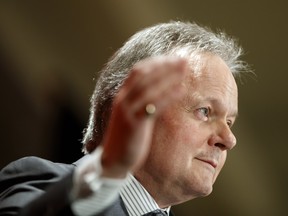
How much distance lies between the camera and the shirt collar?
1156mm

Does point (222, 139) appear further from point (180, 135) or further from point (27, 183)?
point (27, 183)

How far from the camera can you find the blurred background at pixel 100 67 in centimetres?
193

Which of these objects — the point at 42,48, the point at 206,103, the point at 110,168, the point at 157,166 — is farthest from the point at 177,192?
the point at 42,48

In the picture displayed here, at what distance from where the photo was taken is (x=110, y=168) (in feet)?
2.48

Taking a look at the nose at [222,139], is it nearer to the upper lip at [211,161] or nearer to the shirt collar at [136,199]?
the upper lip at [211,161]

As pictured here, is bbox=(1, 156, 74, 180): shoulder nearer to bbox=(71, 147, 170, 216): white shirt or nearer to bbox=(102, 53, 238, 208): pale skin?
bbox=(102, 53, 238, 208): pale skin

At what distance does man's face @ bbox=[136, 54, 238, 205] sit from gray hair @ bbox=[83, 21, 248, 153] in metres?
0.06

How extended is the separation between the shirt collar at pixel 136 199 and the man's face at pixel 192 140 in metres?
0.02

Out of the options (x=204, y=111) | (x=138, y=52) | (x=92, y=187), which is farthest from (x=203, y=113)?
(x=92, y=187)

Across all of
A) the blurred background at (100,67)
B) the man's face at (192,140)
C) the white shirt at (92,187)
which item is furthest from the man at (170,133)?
the blurred background at (100,67)

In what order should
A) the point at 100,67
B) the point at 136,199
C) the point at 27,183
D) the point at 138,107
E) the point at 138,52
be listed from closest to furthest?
the point at 138,107, the point at 27,183, the point at 136,199, the point at 138,52, the point at 100,67

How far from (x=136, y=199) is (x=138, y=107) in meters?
0.47

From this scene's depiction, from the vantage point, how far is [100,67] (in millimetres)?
2283

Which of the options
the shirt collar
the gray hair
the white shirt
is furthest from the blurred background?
the white shirt
